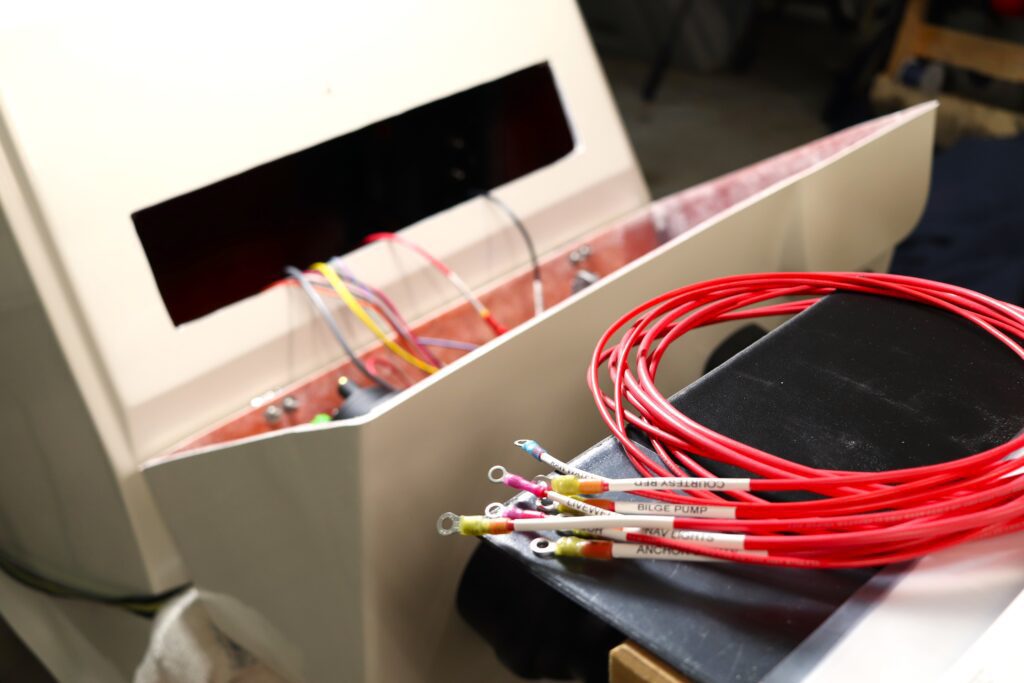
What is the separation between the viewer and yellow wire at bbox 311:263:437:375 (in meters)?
0.96

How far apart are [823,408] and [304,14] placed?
2.22 feet

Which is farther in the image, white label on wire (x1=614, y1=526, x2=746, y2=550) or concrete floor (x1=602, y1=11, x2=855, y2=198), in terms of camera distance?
concrete floor (x1=602, y1=11, x2=855, y2=198)

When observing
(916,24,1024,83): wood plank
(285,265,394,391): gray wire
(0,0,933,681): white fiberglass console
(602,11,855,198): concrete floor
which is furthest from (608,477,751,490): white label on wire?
(916,24,1024,83): wood plank

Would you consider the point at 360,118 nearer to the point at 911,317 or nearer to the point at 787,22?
the point at 911,317

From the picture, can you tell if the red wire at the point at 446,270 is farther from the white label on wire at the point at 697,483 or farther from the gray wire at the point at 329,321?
the white label on wire at the point at 697,483

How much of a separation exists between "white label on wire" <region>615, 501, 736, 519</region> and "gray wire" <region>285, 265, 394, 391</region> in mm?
436

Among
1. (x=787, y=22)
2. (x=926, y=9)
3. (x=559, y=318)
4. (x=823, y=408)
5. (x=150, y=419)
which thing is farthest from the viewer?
(x=787, y=22)

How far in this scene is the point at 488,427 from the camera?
0.72 meters

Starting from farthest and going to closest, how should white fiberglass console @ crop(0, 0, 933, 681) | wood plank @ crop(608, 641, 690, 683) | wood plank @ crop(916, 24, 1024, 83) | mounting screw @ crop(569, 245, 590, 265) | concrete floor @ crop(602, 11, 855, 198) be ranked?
concrete floor @ crop(602, 11, 855, 198), wood plank @ crop(916, 24, 1024, 83), mounting screw @ crop(569, 245, 590, 265), white fiberglass console @ crop(0, 0, 933, 681), wood plank @ crop(608, 641, 690, 683)

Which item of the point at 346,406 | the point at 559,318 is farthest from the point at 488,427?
the point at 346,406

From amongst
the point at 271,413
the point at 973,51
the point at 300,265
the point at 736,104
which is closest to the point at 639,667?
the point at 271,413

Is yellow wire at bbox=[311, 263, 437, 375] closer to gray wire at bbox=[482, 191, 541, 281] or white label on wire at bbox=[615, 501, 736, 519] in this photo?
gray wire at bbox=[482, 191, 541, 281]

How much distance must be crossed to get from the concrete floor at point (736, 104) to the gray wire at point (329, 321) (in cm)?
140

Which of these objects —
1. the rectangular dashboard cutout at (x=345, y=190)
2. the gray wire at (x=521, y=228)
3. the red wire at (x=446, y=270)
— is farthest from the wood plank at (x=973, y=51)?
the red wire at (x=446, y=270)
